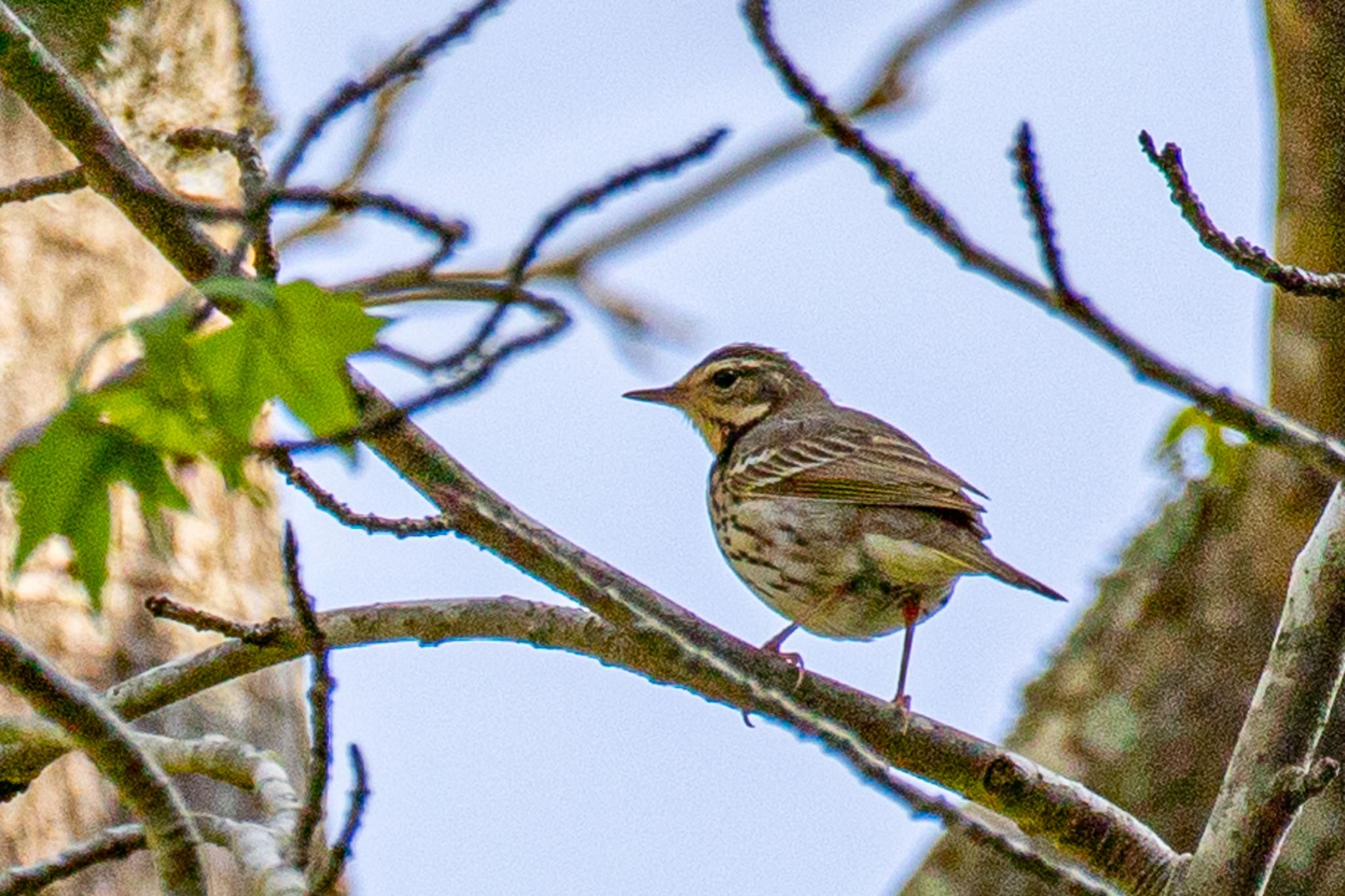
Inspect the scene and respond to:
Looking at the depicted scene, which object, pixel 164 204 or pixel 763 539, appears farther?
pixel 763 539

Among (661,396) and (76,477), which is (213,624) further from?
(661,396)

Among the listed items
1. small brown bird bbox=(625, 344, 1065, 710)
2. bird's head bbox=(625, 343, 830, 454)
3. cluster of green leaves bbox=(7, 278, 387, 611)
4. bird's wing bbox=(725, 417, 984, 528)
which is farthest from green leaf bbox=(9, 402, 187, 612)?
bird's head bbox=(625, 343, 830, 454)

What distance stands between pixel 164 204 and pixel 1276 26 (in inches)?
131

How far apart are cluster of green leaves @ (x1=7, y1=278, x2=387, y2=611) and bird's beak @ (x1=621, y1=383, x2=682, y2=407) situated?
5.00m

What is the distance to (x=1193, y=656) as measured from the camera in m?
8.05

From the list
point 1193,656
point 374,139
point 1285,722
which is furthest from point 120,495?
point 1193,656

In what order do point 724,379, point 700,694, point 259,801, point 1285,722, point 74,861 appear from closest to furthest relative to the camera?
1. point 74,861
2. point 1285,722
3. point 259,801
4. point 700,694
5. point 724,379

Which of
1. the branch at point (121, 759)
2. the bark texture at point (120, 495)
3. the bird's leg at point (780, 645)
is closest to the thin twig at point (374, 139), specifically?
the bark texture at point (120, 495)

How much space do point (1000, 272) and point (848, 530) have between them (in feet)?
12.4

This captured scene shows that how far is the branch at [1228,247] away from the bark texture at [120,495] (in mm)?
3509

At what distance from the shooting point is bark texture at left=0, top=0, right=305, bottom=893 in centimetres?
567

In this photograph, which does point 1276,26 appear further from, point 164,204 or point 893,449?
point 164,204

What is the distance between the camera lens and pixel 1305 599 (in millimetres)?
3721

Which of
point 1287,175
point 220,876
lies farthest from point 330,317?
point 1287,175
